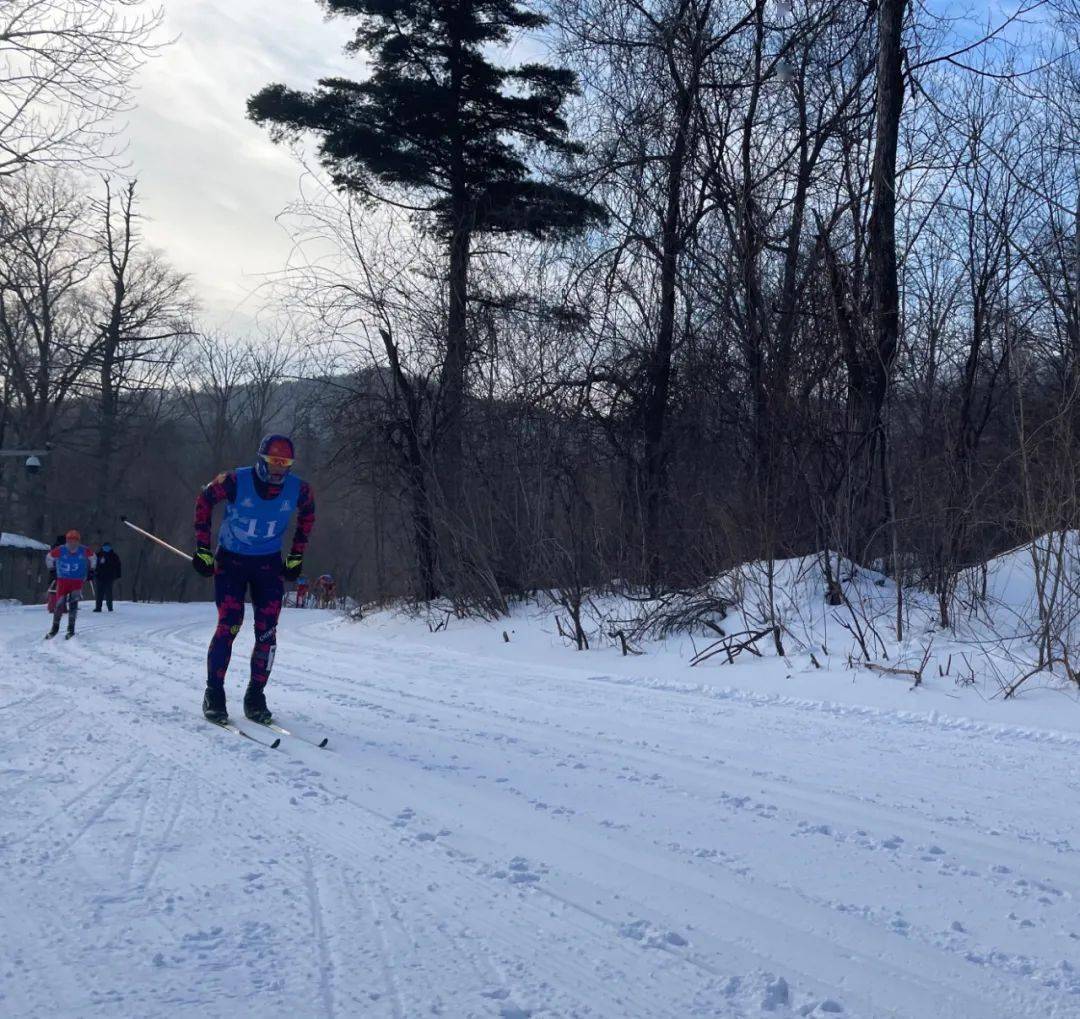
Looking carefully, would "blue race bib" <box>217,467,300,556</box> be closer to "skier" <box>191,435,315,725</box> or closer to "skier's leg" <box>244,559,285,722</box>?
"skier" <box>191,435,315,725</box>

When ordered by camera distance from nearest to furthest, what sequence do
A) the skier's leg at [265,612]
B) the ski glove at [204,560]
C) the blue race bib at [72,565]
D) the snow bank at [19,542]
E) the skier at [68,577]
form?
the ski glove at [204,560] → the skier's leg at [265,612] → the skier at [68,577] → the blue race bib at [72,565] → the snow bank at [19,542]

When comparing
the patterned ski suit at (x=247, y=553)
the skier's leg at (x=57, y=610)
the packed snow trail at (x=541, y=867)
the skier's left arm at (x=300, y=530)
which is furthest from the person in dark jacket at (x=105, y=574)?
the patterned ski suit at (x=247, y=553)

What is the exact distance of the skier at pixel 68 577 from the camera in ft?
52.6

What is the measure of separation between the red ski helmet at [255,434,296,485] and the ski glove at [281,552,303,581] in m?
0.49

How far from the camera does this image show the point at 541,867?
12.2 ft

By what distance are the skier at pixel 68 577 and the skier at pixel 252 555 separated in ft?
32.5

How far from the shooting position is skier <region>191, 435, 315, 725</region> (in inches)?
264

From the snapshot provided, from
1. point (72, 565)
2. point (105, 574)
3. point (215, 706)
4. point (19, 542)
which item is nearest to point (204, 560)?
point (215, 706)

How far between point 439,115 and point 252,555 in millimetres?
14838

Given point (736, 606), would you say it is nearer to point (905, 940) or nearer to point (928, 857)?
point (928, 857)

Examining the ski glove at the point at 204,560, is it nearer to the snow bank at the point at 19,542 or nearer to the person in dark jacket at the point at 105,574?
the person in dark jacket at the point at 105,574

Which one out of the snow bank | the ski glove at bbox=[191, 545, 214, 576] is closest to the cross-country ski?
the ski glove at bbox=[191, 545, 214, 576]

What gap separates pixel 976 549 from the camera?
8.88 metres

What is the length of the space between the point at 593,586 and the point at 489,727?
214 inches
